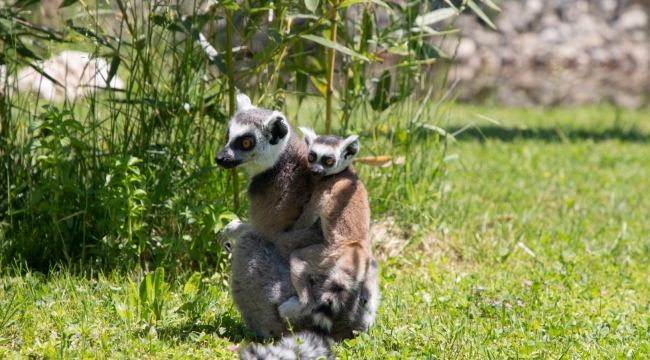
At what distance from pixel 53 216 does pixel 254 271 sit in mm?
1377

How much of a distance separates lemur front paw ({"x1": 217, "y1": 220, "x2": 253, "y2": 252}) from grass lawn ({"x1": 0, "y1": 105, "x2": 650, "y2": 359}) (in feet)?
0.88

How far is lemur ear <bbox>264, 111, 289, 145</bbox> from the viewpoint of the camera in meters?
3.17

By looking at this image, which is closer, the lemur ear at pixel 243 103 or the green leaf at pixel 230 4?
the lemur ear at pixel 243 103

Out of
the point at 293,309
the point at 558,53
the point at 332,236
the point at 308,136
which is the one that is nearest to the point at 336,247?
the point at 332,236

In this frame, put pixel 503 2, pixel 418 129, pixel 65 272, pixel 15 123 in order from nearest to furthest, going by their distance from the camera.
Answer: pixel 65 272, pixel 15 123, pixel 418 129, pixel 503 2

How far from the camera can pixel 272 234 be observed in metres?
3.27

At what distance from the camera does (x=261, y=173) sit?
3.34 m

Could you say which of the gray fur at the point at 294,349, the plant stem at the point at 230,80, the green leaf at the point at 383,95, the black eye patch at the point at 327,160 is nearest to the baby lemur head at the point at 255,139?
the black eye patch at the point at 327,160

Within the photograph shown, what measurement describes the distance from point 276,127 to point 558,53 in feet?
35.5

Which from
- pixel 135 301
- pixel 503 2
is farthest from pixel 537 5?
pixel 135 301

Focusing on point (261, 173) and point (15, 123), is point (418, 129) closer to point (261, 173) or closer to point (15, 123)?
point (261, 173)

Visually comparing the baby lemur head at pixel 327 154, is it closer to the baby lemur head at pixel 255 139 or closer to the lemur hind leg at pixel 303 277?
the baby lemur head at pixel 255 139

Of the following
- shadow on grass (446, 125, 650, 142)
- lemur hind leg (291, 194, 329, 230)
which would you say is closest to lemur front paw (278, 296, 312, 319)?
lemur hind leg (291, 194, 329, 230)

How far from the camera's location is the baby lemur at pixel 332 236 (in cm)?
297
